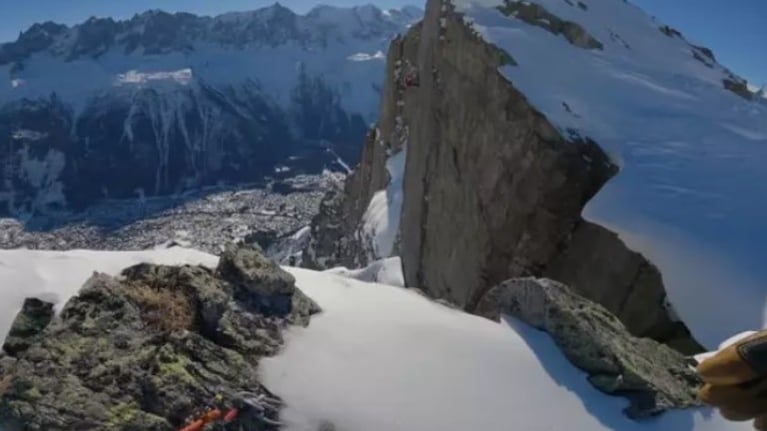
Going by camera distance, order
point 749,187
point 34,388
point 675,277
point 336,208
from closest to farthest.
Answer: point 34,388 → point 675,277 → point 749,187 → point 336,208

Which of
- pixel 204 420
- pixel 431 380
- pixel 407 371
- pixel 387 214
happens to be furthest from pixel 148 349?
pixel 387 214

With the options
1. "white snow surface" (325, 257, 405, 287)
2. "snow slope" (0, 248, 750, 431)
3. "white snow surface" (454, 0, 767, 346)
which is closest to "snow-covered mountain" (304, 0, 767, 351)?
"white snow surface" (454, 0, 767, 346)

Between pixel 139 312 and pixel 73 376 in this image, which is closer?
pixel 73 376

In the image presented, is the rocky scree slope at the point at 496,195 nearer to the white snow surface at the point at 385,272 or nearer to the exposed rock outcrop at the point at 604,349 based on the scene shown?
the white snow surface at the point at 385,272

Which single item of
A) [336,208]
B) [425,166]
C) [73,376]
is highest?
[73,376]

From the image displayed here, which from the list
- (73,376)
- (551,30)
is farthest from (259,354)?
(551,30)

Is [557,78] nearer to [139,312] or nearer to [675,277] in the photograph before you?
[675,277]

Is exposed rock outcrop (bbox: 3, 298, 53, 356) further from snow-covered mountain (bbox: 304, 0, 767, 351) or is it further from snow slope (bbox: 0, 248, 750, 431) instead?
snow-covered mountain (bbox: 304, 0, 767, 351)

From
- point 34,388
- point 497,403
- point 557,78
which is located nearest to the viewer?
point 34,388
